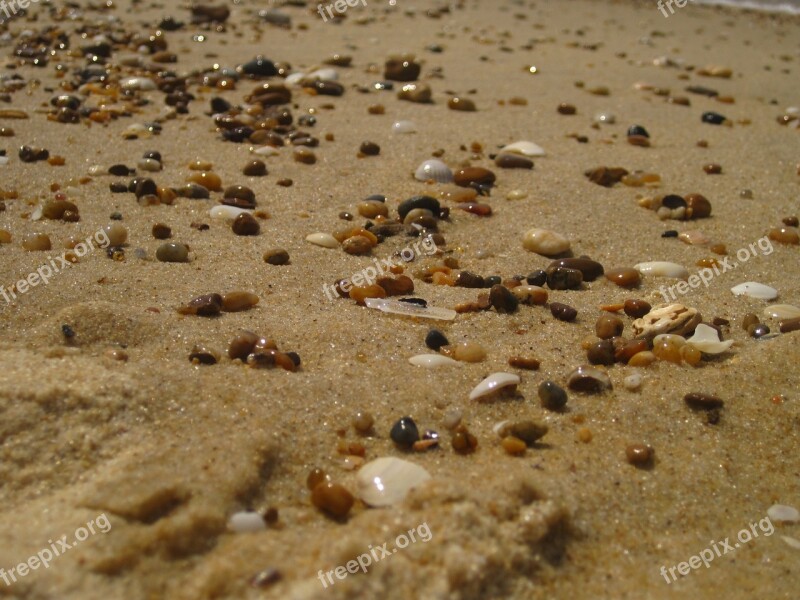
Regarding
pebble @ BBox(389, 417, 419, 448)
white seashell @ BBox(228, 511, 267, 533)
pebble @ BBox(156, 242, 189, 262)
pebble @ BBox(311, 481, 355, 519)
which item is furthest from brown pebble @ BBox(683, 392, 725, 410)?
pebble @ BBox(156, 242, 189, 262)

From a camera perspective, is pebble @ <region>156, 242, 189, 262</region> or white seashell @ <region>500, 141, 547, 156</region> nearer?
pebble @ <region>156, 242, 189, 262</region>

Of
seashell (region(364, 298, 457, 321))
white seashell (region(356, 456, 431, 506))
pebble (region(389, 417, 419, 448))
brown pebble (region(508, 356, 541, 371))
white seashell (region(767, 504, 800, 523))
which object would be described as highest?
white seashell (region(356, 456, 431, 506))

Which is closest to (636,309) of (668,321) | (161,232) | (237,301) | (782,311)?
(668,321)

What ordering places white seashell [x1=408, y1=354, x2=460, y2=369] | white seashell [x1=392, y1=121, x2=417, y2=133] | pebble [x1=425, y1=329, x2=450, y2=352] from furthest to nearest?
white seashell [x1=392, y1=121, x2=417, y2=133], pebble [x1=425, y1=329, x2=450, y2=352], white seashell [x1=408, y1=354, x2=460, y2=369]

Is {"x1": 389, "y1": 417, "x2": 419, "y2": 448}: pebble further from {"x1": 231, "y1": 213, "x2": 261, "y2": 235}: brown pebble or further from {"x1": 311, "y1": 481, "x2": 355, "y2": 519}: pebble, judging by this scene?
{"x1": 231, "y1": 213, "x2": 261, "y2": 235}: brown pebble

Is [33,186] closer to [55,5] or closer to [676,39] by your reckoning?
[55,5]

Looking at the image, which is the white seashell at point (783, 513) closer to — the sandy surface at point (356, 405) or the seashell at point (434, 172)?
the sandy surface at point (356, 405)

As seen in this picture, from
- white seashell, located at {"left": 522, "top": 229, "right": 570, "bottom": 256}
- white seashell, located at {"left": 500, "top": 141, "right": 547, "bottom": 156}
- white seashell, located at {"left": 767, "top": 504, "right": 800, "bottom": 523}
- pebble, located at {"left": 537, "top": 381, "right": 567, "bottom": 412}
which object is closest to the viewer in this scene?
white seashell, located at {"left": 767, "top": 504, "right": 800, "bottom": 523}

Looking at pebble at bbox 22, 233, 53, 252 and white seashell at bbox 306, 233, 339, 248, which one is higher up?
pebble at bbox 22, 233, 53, 252
